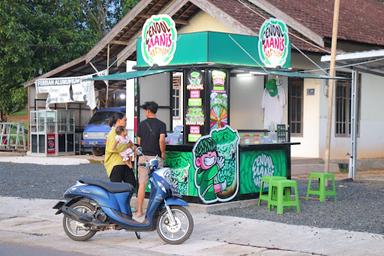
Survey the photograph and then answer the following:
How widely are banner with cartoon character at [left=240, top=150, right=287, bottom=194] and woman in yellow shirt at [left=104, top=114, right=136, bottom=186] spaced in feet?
7.10

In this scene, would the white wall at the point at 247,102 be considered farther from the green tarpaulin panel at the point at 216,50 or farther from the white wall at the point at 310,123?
the white wall at the point at 310,123

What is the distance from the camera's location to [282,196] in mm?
10352

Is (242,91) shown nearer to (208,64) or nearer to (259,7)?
(208,64)

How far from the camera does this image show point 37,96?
75.9ft

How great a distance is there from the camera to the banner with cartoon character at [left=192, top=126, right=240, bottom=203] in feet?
34.4

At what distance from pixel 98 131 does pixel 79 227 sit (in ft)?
41.3

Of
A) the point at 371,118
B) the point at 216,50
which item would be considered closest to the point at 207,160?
the point at 216,50

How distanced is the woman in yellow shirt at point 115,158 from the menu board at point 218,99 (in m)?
1.58

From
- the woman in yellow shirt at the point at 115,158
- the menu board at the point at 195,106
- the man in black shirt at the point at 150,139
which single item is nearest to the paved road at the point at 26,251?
the man in black shirt at the point at 150,139

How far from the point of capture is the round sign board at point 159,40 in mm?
10914

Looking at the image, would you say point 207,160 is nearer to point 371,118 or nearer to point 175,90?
point 175,90

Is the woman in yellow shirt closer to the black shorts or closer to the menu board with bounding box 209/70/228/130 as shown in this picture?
the black shorts

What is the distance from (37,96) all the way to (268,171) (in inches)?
541

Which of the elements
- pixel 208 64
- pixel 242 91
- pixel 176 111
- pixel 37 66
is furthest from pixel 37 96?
pixel 208 64
